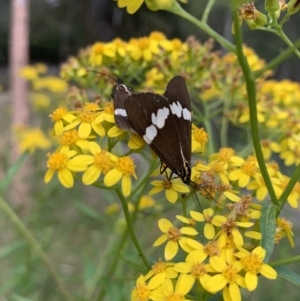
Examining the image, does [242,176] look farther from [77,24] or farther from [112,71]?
[77,24]

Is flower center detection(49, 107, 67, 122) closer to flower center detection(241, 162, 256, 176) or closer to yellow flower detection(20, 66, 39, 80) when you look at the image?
flower center detection(241, 162, 256, 176)

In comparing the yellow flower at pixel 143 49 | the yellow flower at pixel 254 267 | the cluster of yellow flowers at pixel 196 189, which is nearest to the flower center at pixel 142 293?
the cluster of yellow flowers at pixel 196 189

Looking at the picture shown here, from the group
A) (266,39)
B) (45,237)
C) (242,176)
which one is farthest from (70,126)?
(266,39)

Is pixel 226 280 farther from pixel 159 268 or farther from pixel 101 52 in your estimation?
pixel 101 52

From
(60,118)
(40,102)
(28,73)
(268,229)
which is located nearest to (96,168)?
(60,118)

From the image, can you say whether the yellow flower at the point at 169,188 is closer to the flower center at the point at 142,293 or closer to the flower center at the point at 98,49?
the flower center at the point at 142,293

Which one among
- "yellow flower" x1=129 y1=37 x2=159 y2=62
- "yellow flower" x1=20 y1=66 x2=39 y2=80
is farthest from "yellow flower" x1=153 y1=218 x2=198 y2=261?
"yellow flower" x1=20 y1=66 x2=39 y2=80

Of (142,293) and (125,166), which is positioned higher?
(125,166)
